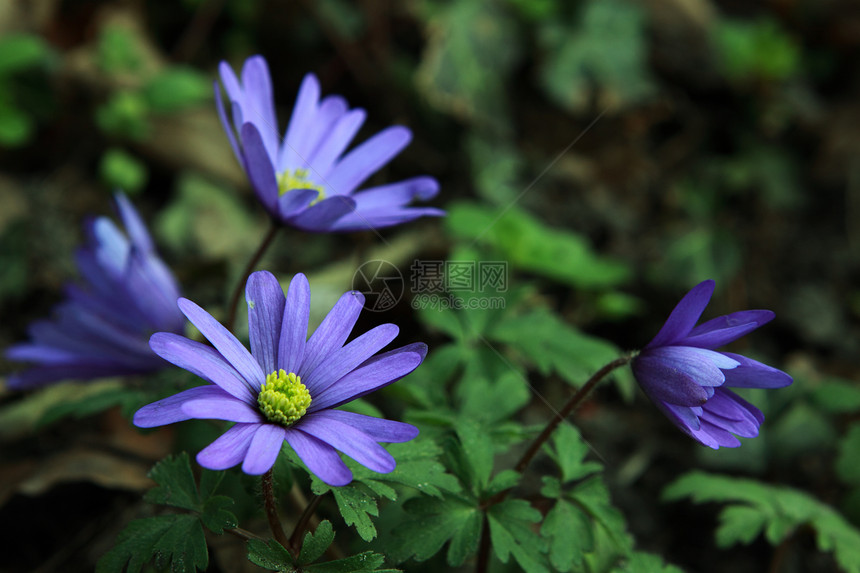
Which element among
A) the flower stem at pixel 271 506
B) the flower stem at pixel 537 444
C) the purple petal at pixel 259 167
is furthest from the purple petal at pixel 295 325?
the flower stem at pixel 537 444

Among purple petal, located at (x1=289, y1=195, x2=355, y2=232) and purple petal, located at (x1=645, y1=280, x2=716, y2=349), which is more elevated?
purple petal, located at (x1=645, y1=280, x2=716, y2=349)

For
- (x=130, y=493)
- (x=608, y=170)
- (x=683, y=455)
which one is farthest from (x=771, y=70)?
(x=130, y=493)

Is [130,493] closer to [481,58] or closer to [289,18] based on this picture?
[289,18]

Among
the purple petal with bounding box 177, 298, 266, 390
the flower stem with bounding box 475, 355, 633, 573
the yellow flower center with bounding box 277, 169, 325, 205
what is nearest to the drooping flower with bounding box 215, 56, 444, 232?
the yellow flower center with bounding box 277, 169, 325, 205

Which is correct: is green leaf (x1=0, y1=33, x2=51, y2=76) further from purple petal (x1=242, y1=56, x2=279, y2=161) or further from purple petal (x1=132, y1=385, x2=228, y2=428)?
purple petal (x1=132, y1=385, x2=228, y2=428)

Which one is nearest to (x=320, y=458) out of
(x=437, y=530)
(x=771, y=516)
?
(x=437, y=530)

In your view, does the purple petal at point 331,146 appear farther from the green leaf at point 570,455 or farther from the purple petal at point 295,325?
the green leaf at point 570,455

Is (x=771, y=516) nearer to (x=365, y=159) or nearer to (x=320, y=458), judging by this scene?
(x=320, y=458)
